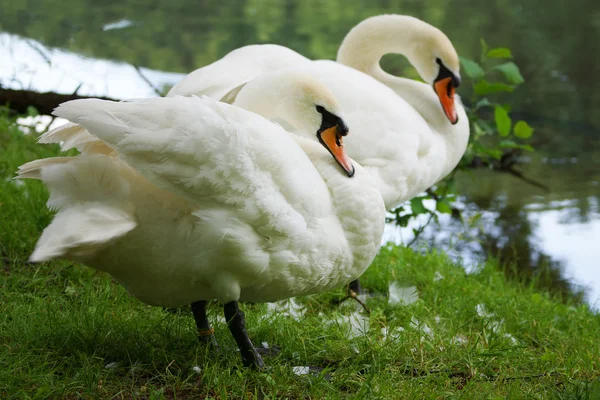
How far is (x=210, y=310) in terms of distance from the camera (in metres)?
3.98

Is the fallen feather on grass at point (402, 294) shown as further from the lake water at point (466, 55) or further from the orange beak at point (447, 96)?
the lake water at point (466, 55)

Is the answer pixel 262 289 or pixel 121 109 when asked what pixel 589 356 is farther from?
pixel 121 109

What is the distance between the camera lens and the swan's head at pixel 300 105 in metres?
3.66

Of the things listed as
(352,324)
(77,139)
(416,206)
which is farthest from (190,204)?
(416,206)

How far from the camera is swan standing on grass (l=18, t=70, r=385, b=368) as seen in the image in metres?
2.74

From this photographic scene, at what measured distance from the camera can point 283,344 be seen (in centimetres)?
365

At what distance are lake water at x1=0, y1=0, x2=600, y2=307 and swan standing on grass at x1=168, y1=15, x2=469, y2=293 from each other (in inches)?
52.8

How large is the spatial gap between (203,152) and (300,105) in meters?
1.06

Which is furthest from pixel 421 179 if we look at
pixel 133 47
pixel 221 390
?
pixel 133 47

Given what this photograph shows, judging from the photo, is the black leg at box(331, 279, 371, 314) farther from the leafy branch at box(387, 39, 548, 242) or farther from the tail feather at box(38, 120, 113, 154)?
the tail feather at box(38, 120, 113, 154)

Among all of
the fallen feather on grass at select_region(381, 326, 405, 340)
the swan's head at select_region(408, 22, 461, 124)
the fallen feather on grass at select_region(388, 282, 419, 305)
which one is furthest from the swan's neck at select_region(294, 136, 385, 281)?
the swan's head at select_region(408, 22, 461, 124)

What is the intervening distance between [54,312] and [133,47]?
6.72 m

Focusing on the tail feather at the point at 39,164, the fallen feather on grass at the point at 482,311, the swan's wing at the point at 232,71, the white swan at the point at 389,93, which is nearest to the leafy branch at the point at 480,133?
the white swan at the point at 389,93

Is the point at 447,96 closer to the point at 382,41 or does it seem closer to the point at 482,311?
the point at 382,41
